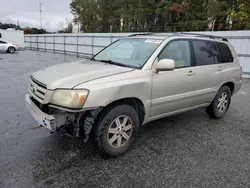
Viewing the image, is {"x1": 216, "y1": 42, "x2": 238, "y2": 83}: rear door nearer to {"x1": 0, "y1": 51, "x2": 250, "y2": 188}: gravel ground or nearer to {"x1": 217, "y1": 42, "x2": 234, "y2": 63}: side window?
{"x1": 217, "y1": 42, "x2": 234, "y2": 63}: side window

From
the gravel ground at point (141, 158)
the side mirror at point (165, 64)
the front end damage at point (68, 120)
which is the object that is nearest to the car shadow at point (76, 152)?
the gravel ground at point (141, 158)

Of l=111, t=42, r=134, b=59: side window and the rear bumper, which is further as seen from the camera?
l=111, t=42, r=134, b=59: side window

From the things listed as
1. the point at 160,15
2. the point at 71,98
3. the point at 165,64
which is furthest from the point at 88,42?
the point at 71,98

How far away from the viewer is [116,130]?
2.88m

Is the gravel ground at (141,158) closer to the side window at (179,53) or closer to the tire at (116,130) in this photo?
the tire at (116,130)

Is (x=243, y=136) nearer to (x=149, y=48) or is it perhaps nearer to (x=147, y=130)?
(x=147, y=130)

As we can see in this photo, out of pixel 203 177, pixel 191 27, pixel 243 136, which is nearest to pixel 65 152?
pixel 203 177

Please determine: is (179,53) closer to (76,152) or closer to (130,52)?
(130,52)

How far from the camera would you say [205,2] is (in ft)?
69.1

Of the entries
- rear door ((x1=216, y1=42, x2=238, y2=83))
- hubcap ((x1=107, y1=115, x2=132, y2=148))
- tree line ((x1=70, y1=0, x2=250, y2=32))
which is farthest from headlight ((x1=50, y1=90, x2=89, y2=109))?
tree line ((x1=70, y1=0, x2=250, y2=32))

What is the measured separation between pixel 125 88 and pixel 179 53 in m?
1.32

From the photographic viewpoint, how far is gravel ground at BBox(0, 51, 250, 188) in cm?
248

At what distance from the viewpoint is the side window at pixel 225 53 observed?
4312 mm

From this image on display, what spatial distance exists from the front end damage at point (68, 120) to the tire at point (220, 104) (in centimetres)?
270
